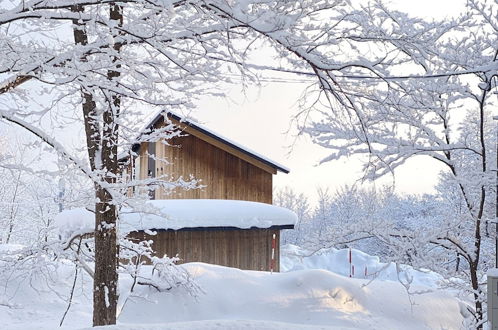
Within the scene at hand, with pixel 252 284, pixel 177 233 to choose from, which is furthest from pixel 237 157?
pixel 252 284

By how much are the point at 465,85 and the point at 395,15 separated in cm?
193

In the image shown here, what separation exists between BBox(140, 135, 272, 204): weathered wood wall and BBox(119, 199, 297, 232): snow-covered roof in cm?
79

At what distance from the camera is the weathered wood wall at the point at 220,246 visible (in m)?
17.2

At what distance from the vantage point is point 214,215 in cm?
1716

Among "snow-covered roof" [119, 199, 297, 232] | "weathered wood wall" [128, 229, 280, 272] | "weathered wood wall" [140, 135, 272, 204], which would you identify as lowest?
"weathered wood wall" [128, 229, 280, 272]

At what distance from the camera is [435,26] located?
992cm

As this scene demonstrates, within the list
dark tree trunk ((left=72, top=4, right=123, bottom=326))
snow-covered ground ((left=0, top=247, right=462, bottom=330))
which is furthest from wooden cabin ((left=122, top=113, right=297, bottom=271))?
dark tree trunk ((left=72, top=4, right=123, bottom=326))

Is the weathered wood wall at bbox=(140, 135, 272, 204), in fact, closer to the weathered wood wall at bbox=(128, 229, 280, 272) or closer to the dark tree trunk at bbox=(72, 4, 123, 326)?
the weathered wood wall at bbox=(128, 229, 280, 272)

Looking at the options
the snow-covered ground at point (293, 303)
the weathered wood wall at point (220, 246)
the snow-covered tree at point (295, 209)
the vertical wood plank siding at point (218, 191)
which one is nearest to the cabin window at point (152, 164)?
the vertical wood plank siding at point (218, 191)

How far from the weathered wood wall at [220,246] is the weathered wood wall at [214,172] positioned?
1.88m

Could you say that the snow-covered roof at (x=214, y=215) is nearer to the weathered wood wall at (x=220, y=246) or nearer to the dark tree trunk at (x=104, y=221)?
the weathered wood wall at (x=220, y=246)

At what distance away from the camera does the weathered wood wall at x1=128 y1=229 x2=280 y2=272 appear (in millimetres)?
17219

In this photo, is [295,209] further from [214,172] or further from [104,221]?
[104,221]

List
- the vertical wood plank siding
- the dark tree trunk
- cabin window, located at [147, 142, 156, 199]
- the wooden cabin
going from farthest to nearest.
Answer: cabin window, located at [147, 142, 156, 199]
the vertical wood plank siding
the wooden cabin
the dark tree trunk
